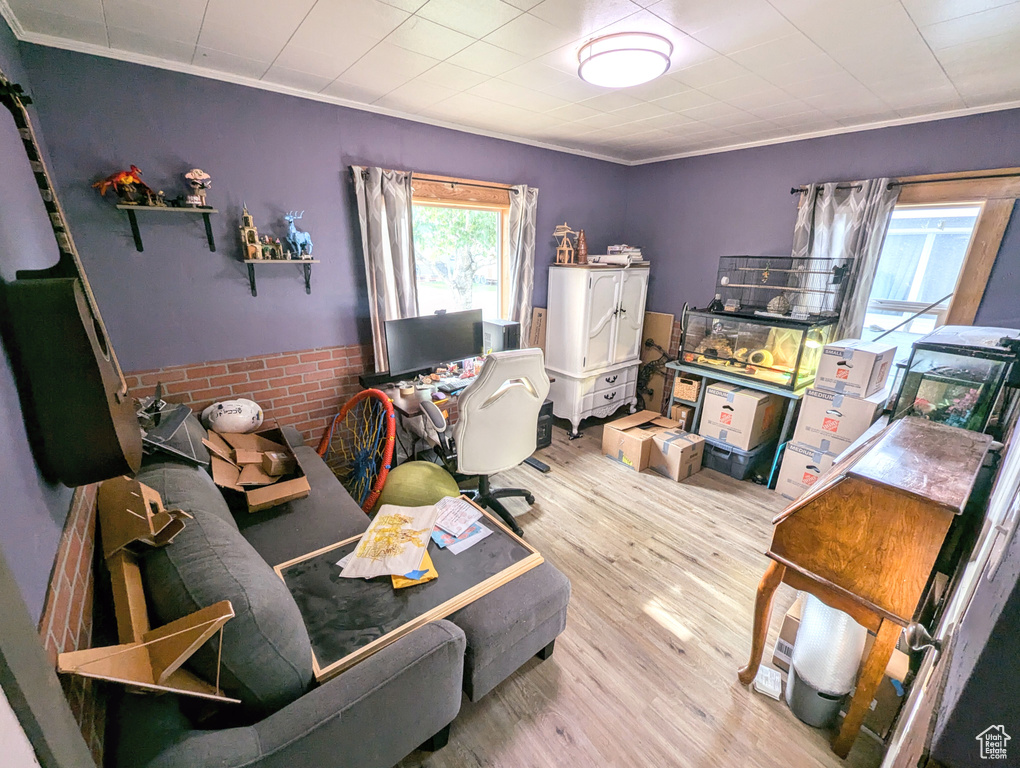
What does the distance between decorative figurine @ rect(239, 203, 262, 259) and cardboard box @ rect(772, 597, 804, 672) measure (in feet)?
9.85

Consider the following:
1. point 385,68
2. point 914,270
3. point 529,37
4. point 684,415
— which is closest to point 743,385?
point 684,415

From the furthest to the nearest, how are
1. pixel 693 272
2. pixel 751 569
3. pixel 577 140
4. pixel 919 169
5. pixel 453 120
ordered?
pixel 693 272 → pixel 577 140 → pixel 453 120 → pixel 919 169 → pixel 751 569

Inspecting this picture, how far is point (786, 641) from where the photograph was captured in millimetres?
1593

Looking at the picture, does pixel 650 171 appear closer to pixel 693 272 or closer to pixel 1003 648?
pixel 693 272

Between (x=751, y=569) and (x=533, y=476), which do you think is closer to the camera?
(x=751, y=569)

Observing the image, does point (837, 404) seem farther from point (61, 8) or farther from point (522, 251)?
point (61, 8)

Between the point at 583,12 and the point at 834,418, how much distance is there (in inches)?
98.3

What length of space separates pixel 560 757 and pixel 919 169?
11.9 feet

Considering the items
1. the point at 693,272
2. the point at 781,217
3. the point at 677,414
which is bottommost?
the point at 677,414

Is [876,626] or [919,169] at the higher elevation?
[919,169]

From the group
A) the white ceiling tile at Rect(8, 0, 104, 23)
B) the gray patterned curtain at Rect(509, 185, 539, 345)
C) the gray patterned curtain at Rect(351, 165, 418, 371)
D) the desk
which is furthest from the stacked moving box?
the white ceiling tile at Rect(8, 0, 104, 23)

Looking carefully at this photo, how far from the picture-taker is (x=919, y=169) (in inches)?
96.8

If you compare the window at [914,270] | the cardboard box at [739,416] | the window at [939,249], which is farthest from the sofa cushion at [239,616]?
the window at [914,270]

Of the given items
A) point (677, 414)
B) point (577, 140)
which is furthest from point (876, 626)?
point (577, 140)
